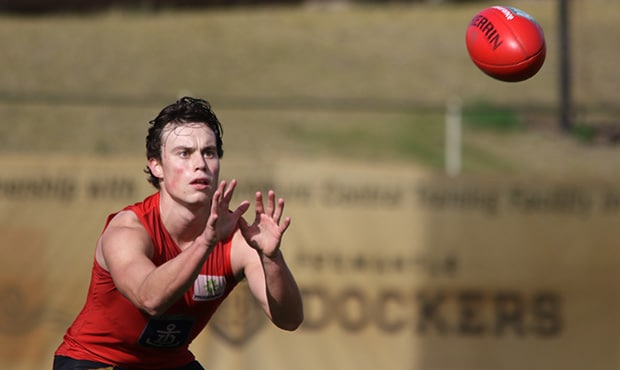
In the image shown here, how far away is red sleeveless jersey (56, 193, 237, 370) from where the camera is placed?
4.48 m

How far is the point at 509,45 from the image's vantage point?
5.55 m

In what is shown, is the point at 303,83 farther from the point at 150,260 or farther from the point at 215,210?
the point at 215,210

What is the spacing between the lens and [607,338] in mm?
9234

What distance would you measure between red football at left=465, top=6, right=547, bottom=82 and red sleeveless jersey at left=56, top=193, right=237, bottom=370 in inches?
Answer: 78.5

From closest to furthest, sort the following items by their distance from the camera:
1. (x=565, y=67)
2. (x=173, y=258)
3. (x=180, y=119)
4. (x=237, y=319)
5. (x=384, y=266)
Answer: (x=173, y=258) < (x=180, y=119) < (x=237, y=319) < (x=384, y=266) < (x=565, y=67)

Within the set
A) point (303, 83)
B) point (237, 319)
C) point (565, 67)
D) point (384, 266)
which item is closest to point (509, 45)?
point (384, 266)

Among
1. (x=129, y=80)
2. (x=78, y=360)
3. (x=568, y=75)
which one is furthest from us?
(x=129, y=80)

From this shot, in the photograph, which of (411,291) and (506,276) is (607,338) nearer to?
(506,276)

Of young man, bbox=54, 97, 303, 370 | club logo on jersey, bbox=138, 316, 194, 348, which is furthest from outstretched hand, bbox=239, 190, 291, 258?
club logo on jersey, bbox=138, 316, 194, 348

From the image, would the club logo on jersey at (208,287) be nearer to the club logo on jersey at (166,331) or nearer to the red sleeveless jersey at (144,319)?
the red sleeveless jersey at (144,319)

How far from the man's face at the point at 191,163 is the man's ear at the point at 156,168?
7cm

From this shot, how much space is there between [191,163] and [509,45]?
2131 mm

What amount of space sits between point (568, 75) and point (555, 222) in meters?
5.50

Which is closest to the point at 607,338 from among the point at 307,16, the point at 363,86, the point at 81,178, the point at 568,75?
the point at 81,178
